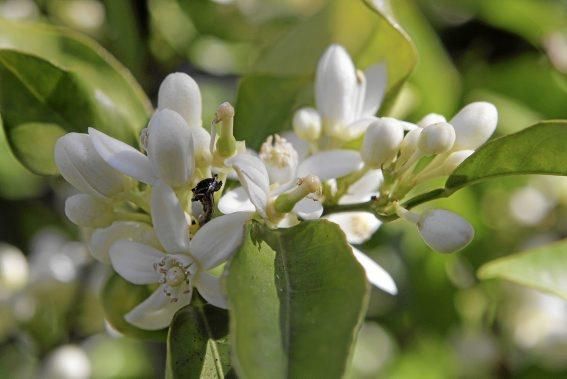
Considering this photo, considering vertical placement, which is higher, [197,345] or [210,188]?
[210,188]

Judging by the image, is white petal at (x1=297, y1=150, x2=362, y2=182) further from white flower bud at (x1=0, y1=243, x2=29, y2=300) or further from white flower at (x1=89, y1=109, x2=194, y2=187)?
white flower bud at (x1=0, y1=243, x2=29, y2=300)

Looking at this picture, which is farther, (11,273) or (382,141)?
(11,273)

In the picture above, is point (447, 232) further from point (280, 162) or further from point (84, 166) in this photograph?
point (84, 166)

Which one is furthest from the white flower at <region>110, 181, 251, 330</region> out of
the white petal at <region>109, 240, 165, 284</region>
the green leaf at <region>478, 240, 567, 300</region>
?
the green leaf at <region>478, 240, 567, 300</region>

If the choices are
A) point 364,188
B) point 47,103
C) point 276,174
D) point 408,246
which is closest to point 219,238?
point 276,174

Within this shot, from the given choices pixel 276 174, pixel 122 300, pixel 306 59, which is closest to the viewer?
pixel 276 174

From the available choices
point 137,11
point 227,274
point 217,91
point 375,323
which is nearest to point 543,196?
point 375,323
